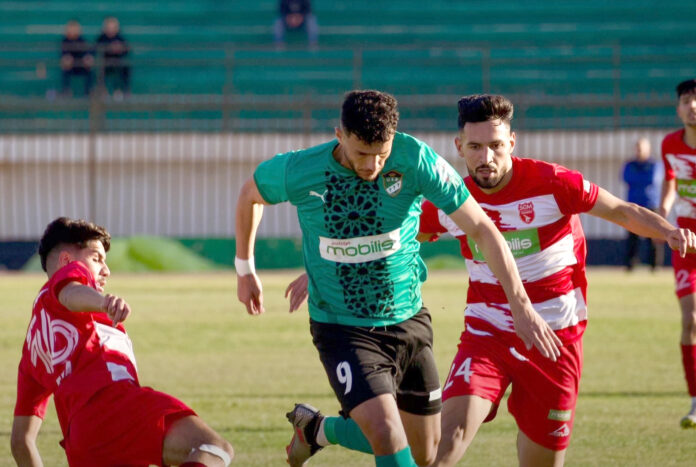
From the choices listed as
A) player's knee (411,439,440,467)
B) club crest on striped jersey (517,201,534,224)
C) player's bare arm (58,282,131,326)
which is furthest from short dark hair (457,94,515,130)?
player's bare arm (58,282,131,326)

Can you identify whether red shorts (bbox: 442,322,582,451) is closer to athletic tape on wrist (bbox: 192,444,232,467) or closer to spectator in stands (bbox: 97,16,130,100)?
athletic tape on wrist (bbox: 192,444,232,467)

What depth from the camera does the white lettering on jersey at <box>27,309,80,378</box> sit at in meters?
4.90

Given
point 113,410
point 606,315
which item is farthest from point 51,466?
point 606,315

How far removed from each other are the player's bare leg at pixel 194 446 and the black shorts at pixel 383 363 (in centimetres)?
69

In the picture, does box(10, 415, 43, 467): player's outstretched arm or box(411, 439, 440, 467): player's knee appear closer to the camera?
box(10, 415, 43, 467): player's outstretched arm

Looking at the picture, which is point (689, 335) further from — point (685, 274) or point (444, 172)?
point (444, 172)

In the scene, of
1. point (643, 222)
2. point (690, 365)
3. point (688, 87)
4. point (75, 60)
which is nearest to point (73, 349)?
point (643, 222)

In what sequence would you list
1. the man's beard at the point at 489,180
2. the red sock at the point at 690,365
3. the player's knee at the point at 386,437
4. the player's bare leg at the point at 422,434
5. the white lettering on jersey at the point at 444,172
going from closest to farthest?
the player's knee at the point at 386,437, the white lettering on jersey at the point at 444,172, the player's bare leg at the point at 422,434, the man's beard at the point at 489,180, the red sock at the point at 690,365

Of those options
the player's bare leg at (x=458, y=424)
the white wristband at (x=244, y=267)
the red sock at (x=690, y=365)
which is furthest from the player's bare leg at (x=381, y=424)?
the red sock at (x=690, y=365)

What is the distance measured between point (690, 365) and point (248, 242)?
4.18 m

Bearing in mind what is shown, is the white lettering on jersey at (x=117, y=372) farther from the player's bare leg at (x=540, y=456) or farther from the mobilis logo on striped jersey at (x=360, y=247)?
the player's bare leg at (x=540, y=456)

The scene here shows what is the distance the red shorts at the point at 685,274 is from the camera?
8539 millimetres

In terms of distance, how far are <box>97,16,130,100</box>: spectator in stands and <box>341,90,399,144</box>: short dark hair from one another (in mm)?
20750

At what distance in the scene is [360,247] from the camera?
5.30 metres
